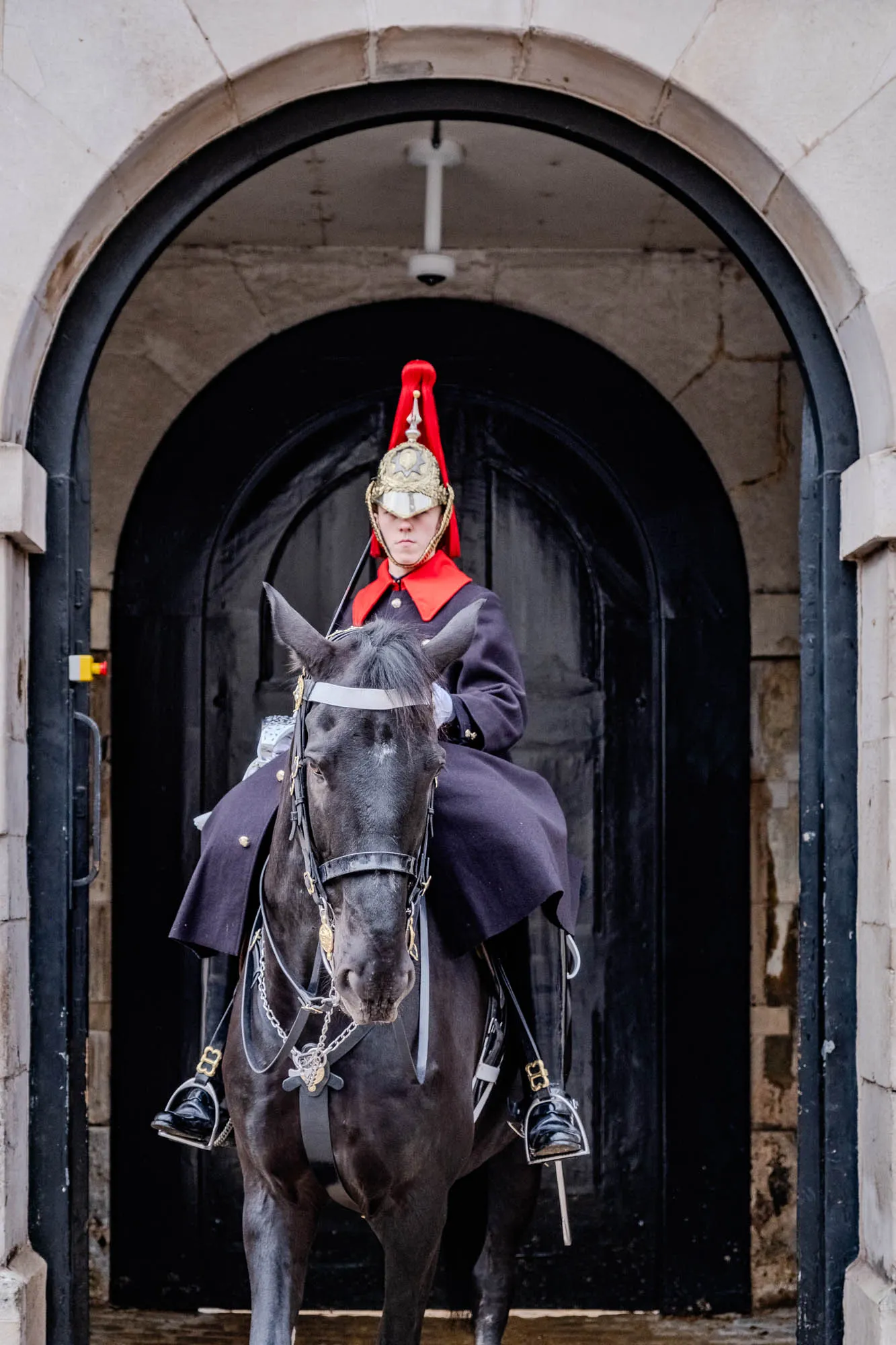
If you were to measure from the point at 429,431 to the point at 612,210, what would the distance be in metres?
1.43

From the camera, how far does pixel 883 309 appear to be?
4066mm

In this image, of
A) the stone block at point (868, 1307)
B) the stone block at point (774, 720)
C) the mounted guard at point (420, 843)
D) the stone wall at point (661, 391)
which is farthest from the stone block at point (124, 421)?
the stone block at point (868, 1307)

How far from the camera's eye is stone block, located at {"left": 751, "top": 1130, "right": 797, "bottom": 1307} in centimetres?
584

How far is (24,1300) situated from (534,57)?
3.40m

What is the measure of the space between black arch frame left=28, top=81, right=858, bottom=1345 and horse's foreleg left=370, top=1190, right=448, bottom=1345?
0.90 metres

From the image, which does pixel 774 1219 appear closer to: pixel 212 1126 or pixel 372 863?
pixel 212 1126

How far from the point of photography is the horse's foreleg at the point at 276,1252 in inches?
144

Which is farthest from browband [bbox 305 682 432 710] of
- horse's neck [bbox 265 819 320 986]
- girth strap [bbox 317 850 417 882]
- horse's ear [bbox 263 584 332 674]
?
horse's neck [bbox 265 819 320 986]

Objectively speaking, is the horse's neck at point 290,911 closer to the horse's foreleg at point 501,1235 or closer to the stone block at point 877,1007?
the stone block at point 877,1007

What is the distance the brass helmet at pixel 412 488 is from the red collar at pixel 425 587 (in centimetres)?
4

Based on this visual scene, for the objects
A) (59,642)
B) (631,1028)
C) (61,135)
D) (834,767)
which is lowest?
(631,1028)

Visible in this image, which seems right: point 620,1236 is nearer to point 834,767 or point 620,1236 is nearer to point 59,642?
point 834,767

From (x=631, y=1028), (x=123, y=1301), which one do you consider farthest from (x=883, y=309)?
(x=123, y=1301)

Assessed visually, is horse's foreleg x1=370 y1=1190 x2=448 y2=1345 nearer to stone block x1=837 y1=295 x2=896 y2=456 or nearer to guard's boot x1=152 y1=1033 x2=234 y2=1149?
guard's boot x1=152 y1=1033 x2=234 y2=1149
